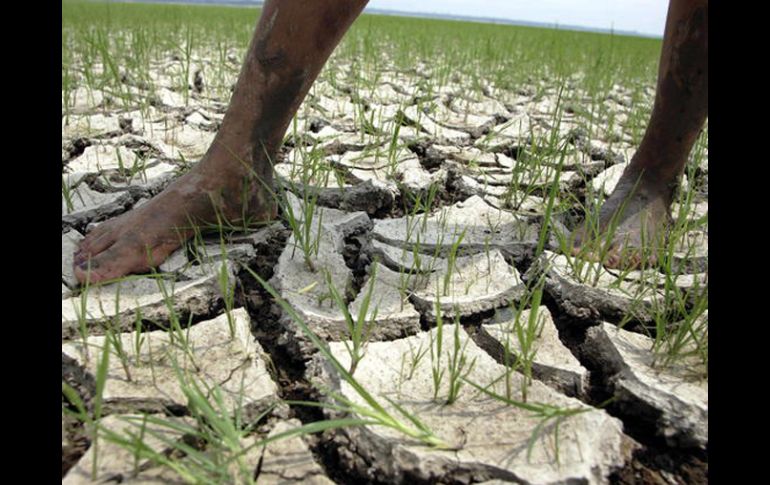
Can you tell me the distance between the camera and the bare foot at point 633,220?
1.35 m

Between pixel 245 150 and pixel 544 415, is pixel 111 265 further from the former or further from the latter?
pixel 544 415

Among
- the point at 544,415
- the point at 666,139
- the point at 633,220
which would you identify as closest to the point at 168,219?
the point at 544,415

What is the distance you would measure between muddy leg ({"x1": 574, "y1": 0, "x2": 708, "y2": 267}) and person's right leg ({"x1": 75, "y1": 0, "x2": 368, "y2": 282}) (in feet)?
2.41

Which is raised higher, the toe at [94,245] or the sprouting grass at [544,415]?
the sprouting grass at [544,415]

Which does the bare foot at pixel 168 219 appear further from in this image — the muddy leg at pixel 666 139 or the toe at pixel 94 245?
the muddy leg at pixel 666 139

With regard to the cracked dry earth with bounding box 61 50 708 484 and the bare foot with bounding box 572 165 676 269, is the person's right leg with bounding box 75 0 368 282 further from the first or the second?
the bare foot with bounding box 572 165 676 269

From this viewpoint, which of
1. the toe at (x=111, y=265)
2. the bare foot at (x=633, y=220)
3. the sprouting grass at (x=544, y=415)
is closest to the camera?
the sprouting grass at (x=544, y=415)

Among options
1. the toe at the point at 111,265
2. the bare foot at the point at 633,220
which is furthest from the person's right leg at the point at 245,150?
the bare foot at the point at 633,220

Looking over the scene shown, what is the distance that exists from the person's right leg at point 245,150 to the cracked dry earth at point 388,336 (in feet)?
0.18

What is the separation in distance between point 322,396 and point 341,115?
175 cm

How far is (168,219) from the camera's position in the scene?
4.23 ft

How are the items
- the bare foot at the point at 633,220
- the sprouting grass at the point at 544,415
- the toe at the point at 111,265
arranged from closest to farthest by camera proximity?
the sprouting grass at the point at 544,415 < the toe at the point at 111,265 < the bare foot at the point at 633,220

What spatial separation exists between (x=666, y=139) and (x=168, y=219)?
4.04 ft
